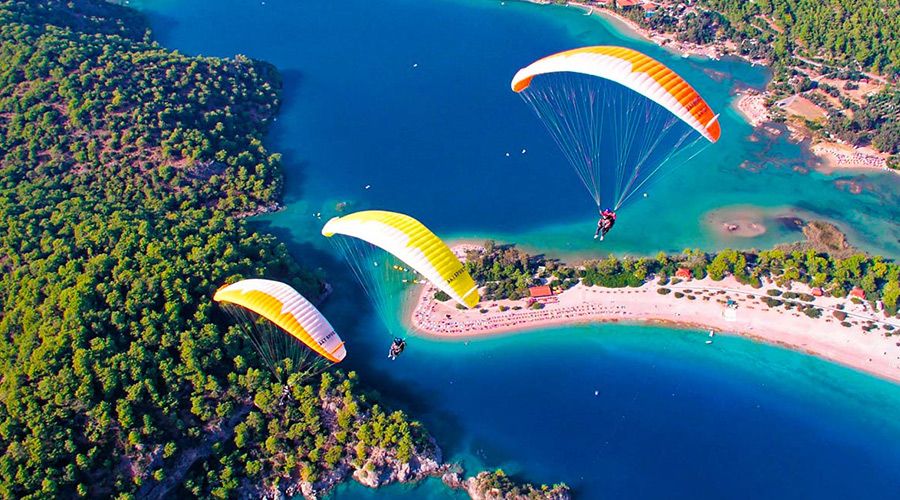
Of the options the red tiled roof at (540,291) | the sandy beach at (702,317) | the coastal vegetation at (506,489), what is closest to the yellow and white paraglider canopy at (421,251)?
the coastal vegetation at (506,489)

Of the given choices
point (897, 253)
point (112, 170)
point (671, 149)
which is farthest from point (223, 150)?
point (897, 253)

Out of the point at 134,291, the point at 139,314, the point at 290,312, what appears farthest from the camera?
the point at 134,291

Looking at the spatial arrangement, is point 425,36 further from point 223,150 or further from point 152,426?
point 152,426

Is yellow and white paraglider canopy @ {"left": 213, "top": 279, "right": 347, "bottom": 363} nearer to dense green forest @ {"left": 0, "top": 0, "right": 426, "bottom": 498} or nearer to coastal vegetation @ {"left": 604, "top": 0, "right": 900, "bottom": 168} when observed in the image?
dense green forest @ {"left": 0, "top": 0, "right": 426, "bottom": 498}

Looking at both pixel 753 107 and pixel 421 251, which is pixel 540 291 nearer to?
pixel 421 251

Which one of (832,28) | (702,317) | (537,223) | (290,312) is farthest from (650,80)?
(832,28)

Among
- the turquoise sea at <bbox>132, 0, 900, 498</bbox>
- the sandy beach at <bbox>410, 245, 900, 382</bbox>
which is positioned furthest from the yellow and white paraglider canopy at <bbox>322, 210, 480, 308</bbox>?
the sandy beach at <bbox>410, 245, 900, 382</bbox>
